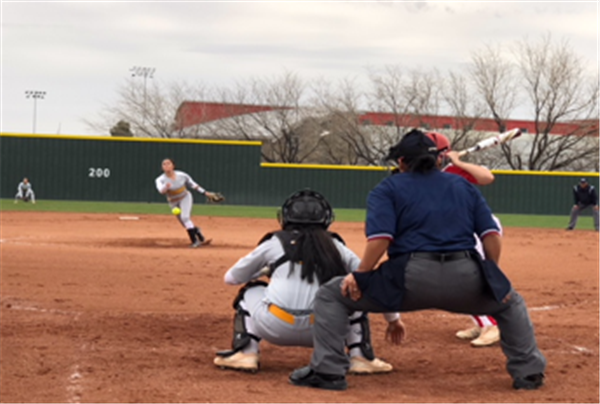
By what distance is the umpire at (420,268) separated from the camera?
5770 mm

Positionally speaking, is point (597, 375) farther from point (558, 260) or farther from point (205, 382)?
point (558, 260)

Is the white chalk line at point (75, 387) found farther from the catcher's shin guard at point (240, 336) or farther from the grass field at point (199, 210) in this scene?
the grass field at point (199, 210)

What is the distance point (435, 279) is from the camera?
575 cm

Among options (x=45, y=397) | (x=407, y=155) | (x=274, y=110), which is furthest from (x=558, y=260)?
(x=274, y=110)

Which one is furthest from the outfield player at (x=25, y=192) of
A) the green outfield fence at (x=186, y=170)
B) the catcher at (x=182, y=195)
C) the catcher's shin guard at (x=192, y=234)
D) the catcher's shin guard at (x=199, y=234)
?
the catcher's shin guard at (x=192, y=234)

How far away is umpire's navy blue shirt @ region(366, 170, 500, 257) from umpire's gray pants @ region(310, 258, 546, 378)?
0.13 metres

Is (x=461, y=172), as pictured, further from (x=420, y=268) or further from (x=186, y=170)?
(x=186, y=170)

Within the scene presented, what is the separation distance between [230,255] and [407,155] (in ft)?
34.6

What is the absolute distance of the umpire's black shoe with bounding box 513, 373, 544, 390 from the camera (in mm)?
6133

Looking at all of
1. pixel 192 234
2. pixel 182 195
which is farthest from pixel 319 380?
pixel 182 195

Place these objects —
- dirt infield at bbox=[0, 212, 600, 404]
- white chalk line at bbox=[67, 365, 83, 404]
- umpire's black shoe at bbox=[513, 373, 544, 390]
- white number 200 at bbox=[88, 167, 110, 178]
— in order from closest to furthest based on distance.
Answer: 1. white chalk line at bbox=[67, 365, 83, 404]
2. dirt infield at bbox=[0, 212, 600, 404]
3. umpire's black shoe at bbox=[513, 373, 544, 390]
4. white number 200 at bbox=[88, 167, 110, 178]

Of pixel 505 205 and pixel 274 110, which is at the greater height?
pixel 274 110

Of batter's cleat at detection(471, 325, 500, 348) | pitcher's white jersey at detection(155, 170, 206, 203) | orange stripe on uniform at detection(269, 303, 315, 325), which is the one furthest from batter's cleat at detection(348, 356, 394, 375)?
pitcher's white jersey at detection(155, 170, 206, 203)

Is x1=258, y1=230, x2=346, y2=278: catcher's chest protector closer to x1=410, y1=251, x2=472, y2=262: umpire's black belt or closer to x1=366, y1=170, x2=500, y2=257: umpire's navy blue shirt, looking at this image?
x1=366, y1=170, x2=500, y2=257: umpire's navy blue shirt
